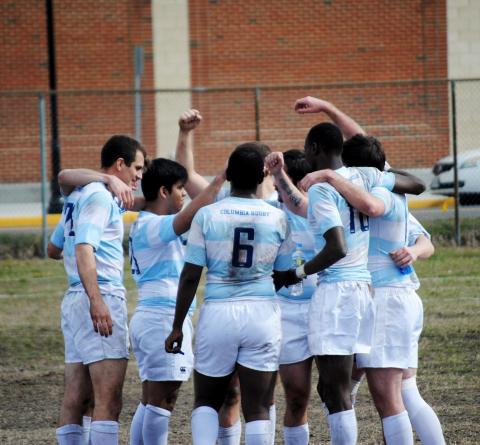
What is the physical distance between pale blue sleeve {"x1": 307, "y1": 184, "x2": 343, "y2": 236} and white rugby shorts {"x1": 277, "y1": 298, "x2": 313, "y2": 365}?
73 cm

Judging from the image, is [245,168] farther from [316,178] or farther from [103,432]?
[103,432]

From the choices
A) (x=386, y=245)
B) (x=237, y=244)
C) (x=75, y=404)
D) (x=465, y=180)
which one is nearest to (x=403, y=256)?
(x=386, y=245)

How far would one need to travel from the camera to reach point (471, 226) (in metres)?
17.4

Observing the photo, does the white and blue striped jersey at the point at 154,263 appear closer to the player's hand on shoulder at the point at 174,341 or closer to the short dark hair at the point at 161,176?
the short dark hair at the point at 161,176

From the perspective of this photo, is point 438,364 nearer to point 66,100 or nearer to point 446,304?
point 446,304

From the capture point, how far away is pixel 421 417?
6234mm

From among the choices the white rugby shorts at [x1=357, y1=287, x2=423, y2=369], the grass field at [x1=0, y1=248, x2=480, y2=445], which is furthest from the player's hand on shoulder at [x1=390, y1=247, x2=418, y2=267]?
the grass field at [x1=0, y1=248, x2=480, y2=445]

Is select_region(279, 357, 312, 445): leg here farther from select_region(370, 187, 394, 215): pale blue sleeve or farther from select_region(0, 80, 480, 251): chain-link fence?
select_region(0, 80, 480, 251): chain-link fence

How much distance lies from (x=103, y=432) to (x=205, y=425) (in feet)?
2.14

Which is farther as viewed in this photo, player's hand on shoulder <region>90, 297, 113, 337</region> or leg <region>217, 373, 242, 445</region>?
leg <region>217, 373, 242, 445</region>

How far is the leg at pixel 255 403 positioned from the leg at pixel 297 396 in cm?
72

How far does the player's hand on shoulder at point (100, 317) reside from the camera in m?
5.95

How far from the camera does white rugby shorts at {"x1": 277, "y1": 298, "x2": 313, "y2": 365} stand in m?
6.49

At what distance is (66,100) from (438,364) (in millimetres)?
18566
